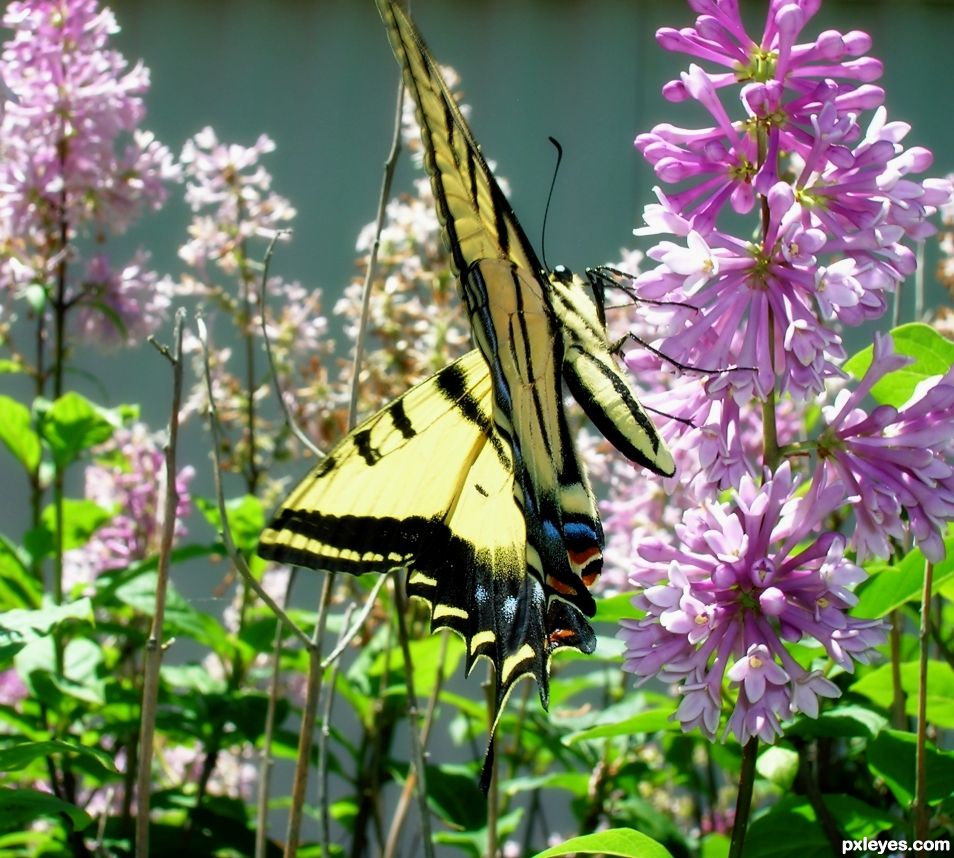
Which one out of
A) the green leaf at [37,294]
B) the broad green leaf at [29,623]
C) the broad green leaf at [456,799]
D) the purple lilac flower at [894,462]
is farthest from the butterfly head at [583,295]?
the green leaf at [37,294]

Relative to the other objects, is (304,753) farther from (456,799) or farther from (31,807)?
(456,799)

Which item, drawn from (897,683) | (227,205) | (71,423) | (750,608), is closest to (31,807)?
(750,608)

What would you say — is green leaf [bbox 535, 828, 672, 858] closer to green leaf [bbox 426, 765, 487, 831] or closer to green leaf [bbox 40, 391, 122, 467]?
green leaf [bbox 426, 765, 487, 831]

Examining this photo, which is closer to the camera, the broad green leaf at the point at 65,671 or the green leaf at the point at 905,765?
the green leaf at the point at 905,765

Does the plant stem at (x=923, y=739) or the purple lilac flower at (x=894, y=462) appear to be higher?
the purple lilac flower at (x=894, y=462)

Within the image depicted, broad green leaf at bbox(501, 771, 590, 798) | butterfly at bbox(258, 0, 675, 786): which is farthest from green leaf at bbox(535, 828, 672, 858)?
broad green leaf at bbox(501, 771, 590, 798)

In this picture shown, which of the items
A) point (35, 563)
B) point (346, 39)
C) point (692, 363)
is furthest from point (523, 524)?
point (346, 39)

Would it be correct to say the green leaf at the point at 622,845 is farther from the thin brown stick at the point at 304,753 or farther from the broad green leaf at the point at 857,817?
the broad green leaf at the point at 857,817
